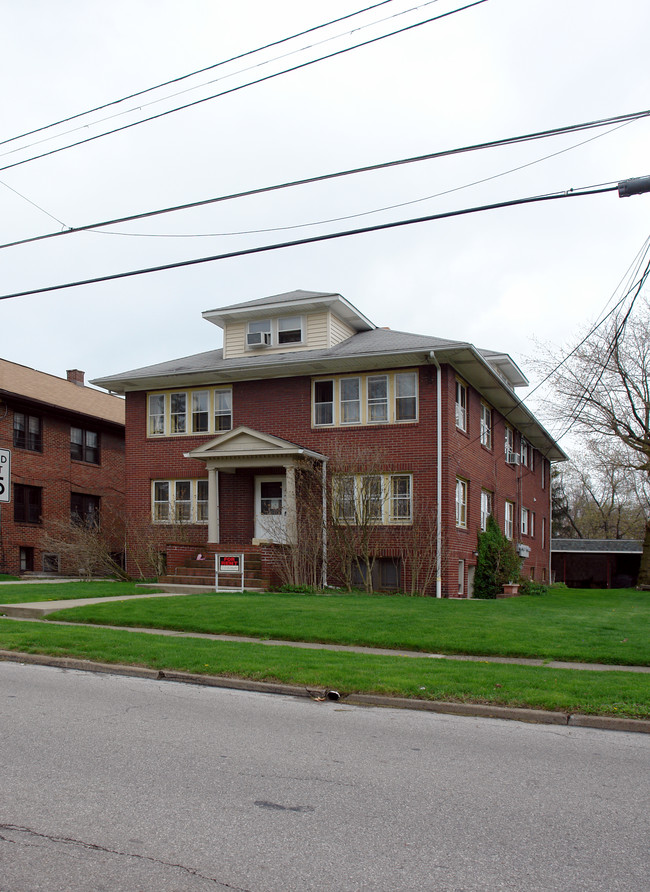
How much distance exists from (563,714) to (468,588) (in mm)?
17145

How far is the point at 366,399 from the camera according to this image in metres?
23.9

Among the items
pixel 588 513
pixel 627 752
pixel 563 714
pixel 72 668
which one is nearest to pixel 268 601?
pixel 72 668

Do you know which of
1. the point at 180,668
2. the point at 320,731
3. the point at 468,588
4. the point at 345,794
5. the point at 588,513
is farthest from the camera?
the point at 588,513

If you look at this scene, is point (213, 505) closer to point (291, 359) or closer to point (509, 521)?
point (291, 359)

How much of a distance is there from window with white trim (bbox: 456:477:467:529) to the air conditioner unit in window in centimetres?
728

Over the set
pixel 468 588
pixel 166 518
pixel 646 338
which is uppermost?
pixel 646 338

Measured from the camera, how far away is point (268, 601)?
55.9ft

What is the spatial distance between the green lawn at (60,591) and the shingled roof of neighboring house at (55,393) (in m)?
9.87

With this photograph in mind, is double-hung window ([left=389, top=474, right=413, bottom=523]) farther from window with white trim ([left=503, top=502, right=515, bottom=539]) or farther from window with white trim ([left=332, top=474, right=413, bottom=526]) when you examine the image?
window with white trim ([left=503, top=502, right=515, bottom=539])

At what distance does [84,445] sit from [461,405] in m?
16.4

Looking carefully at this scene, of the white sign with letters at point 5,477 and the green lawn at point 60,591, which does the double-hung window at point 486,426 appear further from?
the white sign with letters at point 5,477

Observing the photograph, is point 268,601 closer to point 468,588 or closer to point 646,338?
point 468,588

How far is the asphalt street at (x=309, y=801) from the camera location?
13.7 ft

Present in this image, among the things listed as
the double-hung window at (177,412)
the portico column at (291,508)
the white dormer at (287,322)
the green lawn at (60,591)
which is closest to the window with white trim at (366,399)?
the white dormer at (287,322)
